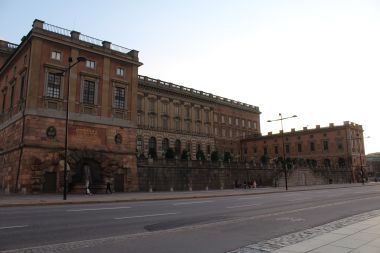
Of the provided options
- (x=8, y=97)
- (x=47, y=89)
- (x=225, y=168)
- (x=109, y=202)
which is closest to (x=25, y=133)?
(x=47, y=89)

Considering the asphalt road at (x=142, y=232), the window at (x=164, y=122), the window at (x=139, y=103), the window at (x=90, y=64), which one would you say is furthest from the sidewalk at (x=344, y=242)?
the window at (x=164, y=122)

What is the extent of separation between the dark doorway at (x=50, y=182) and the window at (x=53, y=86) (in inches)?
311

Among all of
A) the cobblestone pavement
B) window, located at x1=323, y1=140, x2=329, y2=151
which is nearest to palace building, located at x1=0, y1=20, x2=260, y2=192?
the cobblestone pavement

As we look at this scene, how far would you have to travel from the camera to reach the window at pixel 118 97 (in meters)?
39.1

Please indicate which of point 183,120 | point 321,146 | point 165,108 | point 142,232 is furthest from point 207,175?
point 321,146

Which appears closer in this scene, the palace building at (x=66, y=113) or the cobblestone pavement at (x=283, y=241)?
the cobblestone pavement at (x=283, y=241)

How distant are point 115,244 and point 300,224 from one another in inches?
269

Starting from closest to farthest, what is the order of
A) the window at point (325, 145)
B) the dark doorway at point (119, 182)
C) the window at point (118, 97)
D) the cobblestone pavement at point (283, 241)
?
the cobblestone pavement at point (283, 241)
the dark doorway at point (119, 182)
the window at point (118, 97)
the window at point (325, 145)

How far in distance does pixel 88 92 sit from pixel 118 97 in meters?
3.84

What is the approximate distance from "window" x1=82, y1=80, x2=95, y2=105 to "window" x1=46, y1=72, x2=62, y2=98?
8.76ft

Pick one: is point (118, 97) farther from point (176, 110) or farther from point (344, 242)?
point (176, 110)

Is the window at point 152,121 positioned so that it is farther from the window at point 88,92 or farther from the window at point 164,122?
the window at point 88,92

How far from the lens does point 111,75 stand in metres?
39.2

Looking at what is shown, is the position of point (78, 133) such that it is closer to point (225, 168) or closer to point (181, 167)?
point (181, 167)
